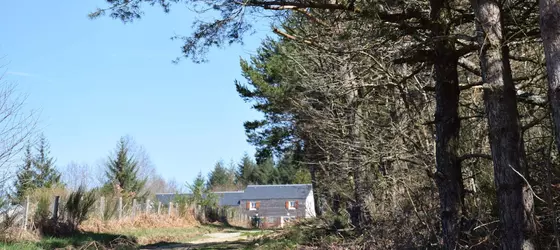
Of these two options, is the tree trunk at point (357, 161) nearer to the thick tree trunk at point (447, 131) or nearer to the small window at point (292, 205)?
the thick tree trunk at point (447, 131)

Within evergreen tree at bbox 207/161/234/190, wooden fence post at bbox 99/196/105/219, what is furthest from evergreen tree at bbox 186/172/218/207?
evergreen tree at bbox 207/161/234/190

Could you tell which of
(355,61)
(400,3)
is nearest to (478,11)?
(400,3)

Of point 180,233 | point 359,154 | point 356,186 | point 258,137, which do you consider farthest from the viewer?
point 258,137

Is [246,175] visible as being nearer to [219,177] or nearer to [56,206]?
[219,177]

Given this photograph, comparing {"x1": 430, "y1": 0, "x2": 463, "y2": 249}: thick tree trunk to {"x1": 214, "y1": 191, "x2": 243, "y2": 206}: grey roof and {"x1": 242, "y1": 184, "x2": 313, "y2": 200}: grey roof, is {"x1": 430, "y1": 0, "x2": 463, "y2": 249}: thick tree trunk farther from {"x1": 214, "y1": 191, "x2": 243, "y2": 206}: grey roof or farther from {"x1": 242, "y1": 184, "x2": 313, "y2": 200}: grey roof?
{"x1": 214, "y1": 191, "x2": 243, "y2": 206}: grey roof

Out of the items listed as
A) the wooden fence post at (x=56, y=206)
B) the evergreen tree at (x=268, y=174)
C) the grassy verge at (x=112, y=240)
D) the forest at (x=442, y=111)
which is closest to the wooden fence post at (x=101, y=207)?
the grassy verge at (x=112, y=240)

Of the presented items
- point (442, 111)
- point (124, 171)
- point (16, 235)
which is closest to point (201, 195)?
point (124, 171)

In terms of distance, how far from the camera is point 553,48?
12.1ft

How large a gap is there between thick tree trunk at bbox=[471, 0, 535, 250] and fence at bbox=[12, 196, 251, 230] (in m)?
11.8

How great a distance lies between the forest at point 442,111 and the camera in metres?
4.95

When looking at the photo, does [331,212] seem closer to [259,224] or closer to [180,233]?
[180,233]

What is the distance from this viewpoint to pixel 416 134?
863 centimetres

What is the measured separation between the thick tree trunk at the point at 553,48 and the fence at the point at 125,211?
12681mm

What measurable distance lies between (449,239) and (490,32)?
2.50 metres
